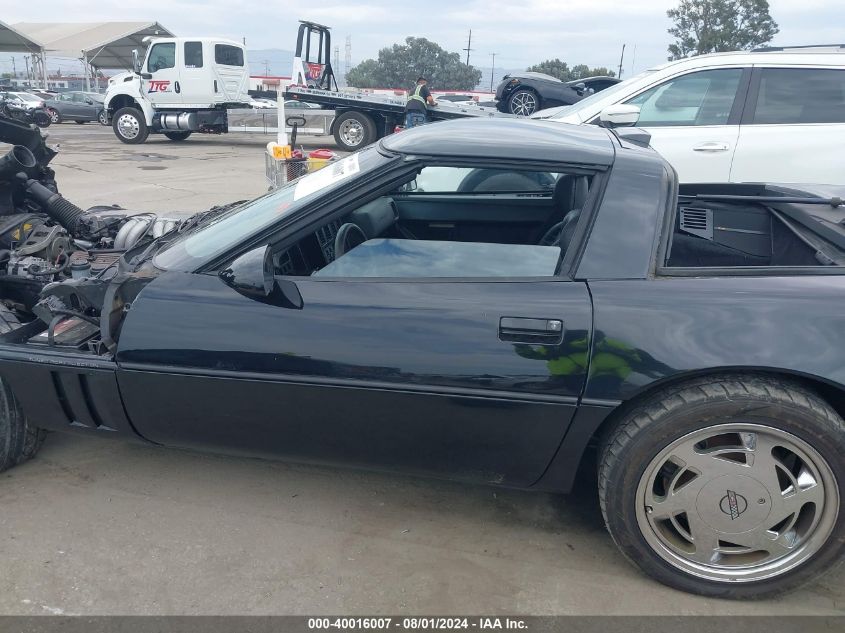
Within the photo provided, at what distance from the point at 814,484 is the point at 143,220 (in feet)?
11.6

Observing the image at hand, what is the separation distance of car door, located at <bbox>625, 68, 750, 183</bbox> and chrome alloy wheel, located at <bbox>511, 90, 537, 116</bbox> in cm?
791

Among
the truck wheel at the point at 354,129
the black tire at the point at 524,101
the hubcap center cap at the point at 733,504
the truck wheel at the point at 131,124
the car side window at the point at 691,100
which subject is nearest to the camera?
the hubcap center cap at the point at 733,504

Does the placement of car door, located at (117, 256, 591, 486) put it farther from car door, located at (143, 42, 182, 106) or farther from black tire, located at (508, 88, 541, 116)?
car door, located at (143, 42, 182, 106)

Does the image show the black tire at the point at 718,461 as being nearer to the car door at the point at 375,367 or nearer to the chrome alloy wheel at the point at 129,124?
the car door at the point at 375,367

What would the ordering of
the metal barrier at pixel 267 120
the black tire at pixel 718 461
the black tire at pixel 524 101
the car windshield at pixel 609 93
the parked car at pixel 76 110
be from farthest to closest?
the parked car at pixel 76 110 → the metal barrier at pixel 267 120 → the black tire at pixel 524 101 → the car windshield at pixel 609 93 → the black tire at pixel 718 461

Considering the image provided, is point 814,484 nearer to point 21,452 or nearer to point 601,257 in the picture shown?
point 601,257

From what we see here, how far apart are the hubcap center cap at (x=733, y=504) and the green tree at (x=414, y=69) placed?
58.6 metres

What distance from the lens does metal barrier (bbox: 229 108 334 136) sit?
1686 cm

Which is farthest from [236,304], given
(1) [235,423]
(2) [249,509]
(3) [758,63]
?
(3) [758,63]

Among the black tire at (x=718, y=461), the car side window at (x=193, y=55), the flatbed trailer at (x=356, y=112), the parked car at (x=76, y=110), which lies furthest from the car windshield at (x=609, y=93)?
the parked car at (x=76, y=110)

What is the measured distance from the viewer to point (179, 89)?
53.0ft

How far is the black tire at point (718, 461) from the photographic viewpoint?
1934mm

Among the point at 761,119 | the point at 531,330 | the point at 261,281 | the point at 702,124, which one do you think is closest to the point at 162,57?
the point at 702,124

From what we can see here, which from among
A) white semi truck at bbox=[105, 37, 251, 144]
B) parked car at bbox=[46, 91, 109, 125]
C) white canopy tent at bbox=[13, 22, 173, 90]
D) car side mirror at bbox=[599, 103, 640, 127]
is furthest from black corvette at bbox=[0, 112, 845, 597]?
white canopy tent at bbox=[13, 22, 173, 90]
